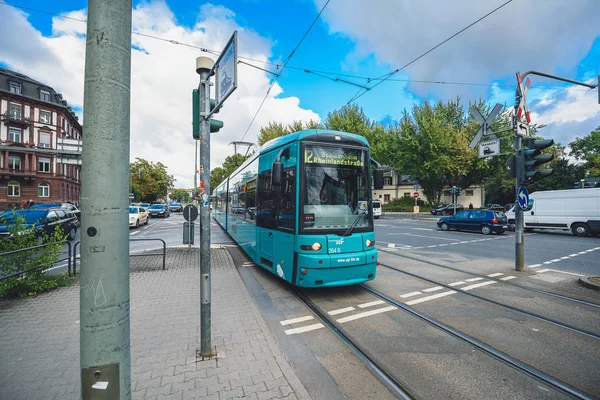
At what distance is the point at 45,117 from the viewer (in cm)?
4328

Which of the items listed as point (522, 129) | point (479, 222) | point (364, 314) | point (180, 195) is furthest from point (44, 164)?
point (180, 195)

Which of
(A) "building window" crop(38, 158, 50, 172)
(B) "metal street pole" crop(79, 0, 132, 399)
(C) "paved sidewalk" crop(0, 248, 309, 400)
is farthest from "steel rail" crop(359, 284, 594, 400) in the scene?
(A) "building window" crop(38, 158, 50, 172)

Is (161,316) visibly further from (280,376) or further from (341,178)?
A: (341,178)

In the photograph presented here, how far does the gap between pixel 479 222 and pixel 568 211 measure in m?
4.74

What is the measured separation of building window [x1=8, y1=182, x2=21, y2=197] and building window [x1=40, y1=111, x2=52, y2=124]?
976cm

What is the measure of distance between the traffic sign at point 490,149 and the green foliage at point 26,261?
11392mm

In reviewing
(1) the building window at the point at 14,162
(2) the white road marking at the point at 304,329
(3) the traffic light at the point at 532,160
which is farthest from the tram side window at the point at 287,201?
(1) the building window at the point at 14,162

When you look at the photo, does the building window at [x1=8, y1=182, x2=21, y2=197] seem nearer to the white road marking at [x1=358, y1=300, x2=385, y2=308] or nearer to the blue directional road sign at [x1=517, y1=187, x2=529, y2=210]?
the white road marking at [x1=358, y1=300, x2=385, y2=308]

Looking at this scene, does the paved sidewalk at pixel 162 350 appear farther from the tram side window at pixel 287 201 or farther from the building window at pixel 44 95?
the building window at pixel 44 95

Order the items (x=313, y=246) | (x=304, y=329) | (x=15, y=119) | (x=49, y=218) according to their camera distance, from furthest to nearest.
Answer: (x=15, y=119), (x=49, y=218), (x=313, y=246), (x=304, y=329)

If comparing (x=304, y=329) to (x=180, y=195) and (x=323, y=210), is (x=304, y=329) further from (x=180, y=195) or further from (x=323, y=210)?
(x=180, y=195)

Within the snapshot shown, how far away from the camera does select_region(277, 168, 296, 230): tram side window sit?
5715 mm

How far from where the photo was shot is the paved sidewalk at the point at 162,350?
2900mm

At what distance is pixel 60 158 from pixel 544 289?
18.3 m
